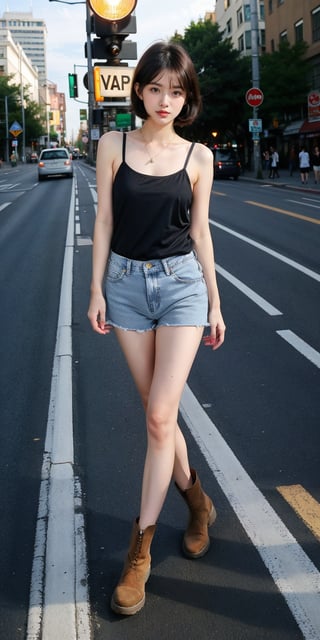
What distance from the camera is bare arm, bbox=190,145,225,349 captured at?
2.87m

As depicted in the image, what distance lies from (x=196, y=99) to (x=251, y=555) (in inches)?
74.3

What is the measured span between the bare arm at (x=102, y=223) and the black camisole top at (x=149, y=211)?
3 cm

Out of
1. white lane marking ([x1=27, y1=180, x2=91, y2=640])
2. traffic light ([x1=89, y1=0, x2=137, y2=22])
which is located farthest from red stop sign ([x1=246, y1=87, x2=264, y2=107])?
white lane marking ([x1=27, y1=180, x2=91, y2=640])

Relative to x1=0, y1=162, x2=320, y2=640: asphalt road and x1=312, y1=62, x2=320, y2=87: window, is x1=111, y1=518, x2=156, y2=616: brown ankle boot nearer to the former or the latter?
x1=0, y1=162, x2=320, y2=640: asphalt road

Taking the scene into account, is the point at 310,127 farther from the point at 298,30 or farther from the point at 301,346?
the point at 301,346

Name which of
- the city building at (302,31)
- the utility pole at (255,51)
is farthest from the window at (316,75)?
the utility pole at (255,51)

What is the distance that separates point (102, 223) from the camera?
288 cm

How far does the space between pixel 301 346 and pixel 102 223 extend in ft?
12.9

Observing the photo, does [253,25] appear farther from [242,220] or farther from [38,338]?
[38,338]

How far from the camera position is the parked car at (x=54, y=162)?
3988cm

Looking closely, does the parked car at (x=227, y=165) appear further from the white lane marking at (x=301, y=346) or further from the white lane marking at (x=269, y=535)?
the white lane marking at (x=269, y=535)

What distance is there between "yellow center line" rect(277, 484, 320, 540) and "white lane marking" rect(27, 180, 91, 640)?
1.01m

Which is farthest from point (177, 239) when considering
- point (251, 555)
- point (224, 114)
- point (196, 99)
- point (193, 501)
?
point (224, 114)

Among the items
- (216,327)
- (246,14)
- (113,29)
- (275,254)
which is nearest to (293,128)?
(246,14)
